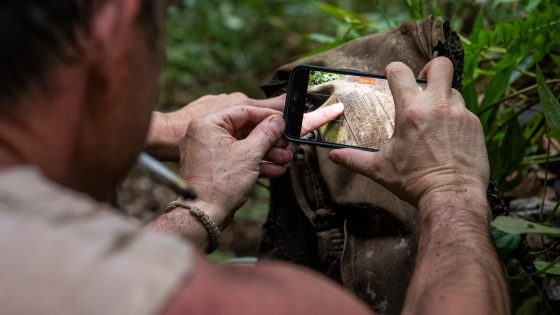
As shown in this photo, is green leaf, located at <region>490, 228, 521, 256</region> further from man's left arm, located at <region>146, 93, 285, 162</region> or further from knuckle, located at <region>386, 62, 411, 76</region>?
man's left arm, located at <region>146, 93, 285, 162</region>

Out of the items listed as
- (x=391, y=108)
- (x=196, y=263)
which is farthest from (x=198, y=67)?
(x=196, y=263)

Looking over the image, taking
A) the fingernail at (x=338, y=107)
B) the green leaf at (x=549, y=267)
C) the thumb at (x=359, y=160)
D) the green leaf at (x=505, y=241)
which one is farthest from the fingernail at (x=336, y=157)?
the green leaf at (x=549, y=267)

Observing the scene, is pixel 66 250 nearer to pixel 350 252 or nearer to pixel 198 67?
pixel 350 252

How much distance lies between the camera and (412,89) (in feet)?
4.29

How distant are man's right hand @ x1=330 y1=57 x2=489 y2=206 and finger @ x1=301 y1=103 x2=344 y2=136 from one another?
161mm

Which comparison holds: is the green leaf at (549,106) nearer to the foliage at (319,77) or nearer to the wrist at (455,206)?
the wrist at (455,206)

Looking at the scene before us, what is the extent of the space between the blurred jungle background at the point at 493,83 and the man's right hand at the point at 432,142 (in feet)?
0.37

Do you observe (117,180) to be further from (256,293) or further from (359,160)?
(359,160)

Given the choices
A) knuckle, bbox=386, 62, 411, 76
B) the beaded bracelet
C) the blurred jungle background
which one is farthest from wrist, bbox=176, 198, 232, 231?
the blurred jungle background

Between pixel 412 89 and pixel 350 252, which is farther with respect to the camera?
pixel 350 252

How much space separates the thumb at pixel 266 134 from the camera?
1467mm

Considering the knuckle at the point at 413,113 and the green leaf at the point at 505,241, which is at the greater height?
the knuckle at the point at 413,113

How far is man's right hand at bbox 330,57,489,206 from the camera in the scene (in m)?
1.27

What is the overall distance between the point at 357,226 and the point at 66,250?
3.15 feet
